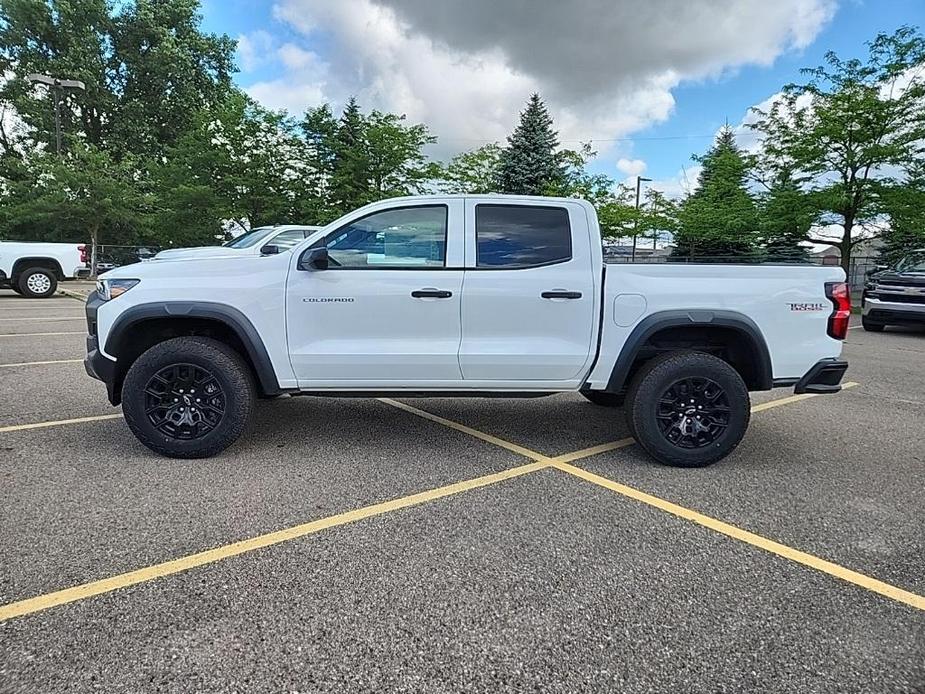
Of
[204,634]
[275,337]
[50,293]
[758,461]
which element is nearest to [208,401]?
[275,337]

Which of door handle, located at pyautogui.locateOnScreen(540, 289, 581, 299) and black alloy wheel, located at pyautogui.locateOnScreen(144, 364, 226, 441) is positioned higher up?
door handle, located at pyautogui.locateOnScreen(540, 289, 581, 299)

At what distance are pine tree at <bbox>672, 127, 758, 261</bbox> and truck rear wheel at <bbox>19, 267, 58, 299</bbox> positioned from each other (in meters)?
16.4

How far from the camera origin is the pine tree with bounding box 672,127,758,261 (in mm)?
17172

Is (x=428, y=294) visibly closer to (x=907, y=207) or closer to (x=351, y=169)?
(x=907, y=207)

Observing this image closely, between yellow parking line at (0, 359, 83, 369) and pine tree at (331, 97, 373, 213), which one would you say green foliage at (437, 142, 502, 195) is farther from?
yellow parking line at (0, 359, 83, 369)

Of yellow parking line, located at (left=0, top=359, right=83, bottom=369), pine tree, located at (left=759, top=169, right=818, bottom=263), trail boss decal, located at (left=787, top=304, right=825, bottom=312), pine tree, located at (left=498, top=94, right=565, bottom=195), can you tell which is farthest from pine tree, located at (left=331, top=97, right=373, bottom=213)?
trail boss decal, located at (left=787, top=304, right=825, bottom=312)

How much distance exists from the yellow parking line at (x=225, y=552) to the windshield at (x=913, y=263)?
12.3 m

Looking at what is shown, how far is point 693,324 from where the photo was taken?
4117mm

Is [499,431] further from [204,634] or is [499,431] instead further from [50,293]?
[50,293]

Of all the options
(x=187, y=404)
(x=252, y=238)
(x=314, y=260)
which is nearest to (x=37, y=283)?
(x=252, y=238)

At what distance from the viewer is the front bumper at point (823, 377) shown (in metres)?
4.20

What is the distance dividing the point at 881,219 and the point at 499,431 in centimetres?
1632

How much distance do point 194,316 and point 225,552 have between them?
68.0 inches

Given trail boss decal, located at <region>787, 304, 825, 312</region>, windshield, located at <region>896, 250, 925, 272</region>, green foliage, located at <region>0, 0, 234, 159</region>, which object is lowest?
trail boss decal, located at <region>787, 304, 825, 312</region>
